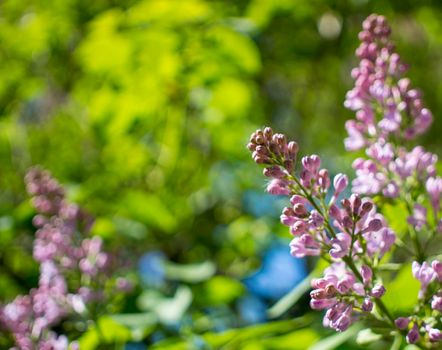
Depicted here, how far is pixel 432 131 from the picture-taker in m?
5.66

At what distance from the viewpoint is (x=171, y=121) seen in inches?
146

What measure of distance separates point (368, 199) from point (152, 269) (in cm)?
230

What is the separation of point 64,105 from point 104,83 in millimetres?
1451

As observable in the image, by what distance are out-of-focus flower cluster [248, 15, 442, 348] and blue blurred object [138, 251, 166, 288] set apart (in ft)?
5.22

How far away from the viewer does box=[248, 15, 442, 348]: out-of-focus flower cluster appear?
1.38 m

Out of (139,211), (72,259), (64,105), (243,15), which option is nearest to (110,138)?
(139,211)

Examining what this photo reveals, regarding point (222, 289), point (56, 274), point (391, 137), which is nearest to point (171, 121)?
point (222, 289)

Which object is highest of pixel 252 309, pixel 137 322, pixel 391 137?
pixel 391 137

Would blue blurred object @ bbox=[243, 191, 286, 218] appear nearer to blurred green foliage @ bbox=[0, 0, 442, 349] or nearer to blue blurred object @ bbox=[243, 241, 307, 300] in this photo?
blurred green foliage @ bbox=[0, 0, 442, 349]

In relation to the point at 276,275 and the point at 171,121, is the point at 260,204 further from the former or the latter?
the point at 171,121

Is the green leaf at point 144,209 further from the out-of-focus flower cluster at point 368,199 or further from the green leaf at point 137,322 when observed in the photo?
the out-of-focus flower cluster at point 368,199

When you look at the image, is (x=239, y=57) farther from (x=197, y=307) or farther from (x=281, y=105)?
(x=281, y=105)

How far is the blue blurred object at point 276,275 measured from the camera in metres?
3.48

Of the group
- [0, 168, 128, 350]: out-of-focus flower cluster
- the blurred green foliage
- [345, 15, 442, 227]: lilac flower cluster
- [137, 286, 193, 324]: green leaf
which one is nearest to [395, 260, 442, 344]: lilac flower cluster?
[345, 15, 442, 227]: lilac flower cluster
